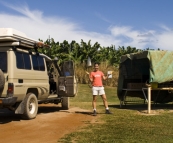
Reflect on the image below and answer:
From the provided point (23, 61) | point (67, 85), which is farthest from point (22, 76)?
point (67, 85)

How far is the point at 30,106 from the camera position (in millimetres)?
9789

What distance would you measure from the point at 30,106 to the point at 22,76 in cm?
116

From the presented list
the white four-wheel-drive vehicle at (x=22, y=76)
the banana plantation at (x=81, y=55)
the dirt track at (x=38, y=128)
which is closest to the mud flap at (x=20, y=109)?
the white four-wheel-drive vehicle at (x=22, y=76)

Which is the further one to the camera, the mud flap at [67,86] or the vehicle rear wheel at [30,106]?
the mud flap at [67,86]

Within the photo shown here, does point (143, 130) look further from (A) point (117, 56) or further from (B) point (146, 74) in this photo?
(A) point (117, 56)

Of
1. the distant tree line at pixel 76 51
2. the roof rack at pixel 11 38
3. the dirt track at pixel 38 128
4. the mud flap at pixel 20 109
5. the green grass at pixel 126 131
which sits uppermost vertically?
the distant tree line at pixel 76 51

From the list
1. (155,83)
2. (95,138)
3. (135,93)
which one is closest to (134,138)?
(95,138)

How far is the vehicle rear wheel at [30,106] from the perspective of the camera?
9.30 meters

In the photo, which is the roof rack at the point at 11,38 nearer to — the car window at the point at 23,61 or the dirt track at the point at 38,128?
the car window at the point at 23,61

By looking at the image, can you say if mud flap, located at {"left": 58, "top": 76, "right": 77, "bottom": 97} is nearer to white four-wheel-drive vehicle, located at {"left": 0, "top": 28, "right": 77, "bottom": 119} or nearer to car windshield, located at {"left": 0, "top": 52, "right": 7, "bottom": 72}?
white four-wheel-drive vehicle, located at {"left": 0, "top": 28, "right": 77, "bottom": 119}

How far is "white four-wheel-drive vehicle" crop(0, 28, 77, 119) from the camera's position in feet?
28.5

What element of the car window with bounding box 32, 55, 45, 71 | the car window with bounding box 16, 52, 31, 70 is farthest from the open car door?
the car window with bounding box 16, 52, 31, 70

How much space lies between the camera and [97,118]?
9.95m

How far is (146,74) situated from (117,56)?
2505 centimetres
